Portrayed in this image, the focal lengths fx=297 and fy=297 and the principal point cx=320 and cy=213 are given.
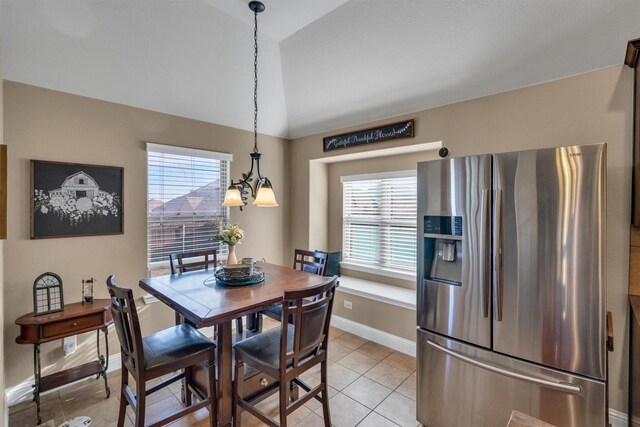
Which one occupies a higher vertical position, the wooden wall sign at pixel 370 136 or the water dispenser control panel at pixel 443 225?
the wooden wall sign at pixel 370 136

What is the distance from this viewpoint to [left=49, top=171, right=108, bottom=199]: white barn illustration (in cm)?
255

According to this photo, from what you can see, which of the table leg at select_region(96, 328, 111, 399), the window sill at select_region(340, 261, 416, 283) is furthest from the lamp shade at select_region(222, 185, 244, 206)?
the window sill at select_region(340, 261, 416, 283)

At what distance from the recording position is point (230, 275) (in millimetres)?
2406

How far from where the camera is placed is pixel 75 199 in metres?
2.62

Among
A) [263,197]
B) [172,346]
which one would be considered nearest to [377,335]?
[263,197]

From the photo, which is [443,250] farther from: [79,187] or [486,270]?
[79,187]

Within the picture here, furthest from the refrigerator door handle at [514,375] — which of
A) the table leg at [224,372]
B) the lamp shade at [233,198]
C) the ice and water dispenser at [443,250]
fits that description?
the lamp shade at [233,198]

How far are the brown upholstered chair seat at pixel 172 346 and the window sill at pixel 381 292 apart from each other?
1.96 metres

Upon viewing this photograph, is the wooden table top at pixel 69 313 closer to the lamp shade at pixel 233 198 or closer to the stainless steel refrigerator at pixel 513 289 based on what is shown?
the lamp shade at pixel 233 198

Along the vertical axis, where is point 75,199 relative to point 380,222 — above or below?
above

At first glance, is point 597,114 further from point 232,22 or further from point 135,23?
point 135,23

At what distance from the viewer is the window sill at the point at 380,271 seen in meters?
3.57

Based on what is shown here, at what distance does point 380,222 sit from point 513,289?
219 cm

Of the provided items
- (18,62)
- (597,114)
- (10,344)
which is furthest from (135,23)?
(597,114)
